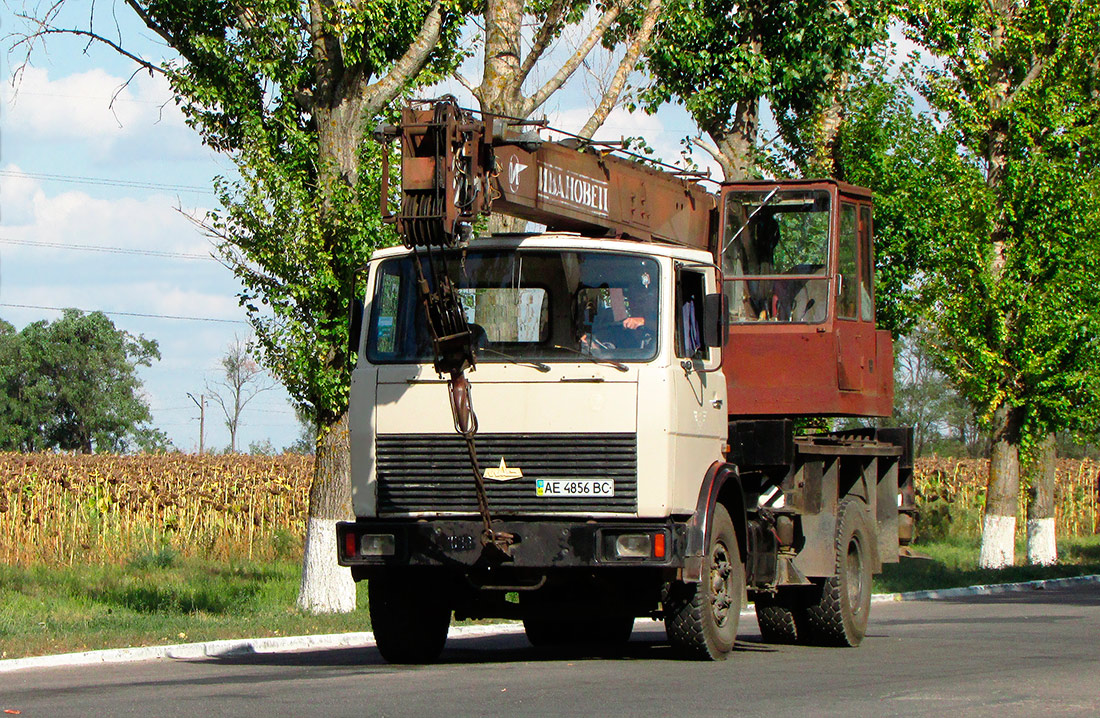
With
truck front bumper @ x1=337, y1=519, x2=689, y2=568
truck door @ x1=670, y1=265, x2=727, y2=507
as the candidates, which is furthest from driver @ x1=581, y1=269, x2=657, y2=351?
truck front bumper @ x1=337, y1=519, x2=689, y2=568

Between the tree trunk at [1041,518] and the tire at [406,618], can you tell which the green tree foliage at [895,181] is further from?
the tire at [406,618]

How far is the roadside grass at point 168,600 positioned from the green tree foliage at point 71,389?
52.1m

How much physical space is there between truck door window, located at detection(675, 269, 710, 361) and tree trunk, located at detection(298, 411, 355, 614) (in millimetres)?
7000

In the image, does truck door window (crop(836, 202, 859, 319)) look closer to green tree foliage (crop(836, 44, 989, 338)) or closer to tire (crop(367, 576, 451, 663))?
tire (crop(367, 576, 451, 663))

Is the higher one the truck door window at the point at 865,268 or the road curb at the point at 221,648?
the truck door window at the point at 865,268

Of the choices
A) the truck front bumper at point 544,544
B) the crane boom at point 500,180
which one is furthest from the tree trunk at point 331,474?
the truck front bumper at point 544,544

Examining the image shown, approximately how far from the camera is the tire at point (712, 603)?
36.6ft

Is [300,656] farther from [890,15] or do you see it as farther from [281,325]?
[890,15]

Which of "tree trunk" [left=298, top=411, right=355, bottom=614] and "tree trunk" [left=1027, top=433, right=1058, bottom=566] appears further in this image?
"tree trunk" [left=1027, top=433, right=1058, bottom=566]

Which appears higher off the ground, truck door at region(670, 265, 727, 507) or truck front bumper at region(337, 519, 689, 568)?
truck door at region(670, 265, 727, 507)

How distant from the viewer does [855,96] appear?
2575 centimetres

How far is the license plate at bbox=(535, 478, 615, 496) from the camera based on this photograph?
10680 millimetres

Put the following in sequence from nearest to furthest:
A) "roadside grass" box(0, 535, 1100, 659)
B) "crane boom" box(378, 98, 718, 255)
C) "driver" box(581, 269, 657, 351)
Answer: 1. "crane boom" box(378, 98, 718, 255)
2. "driver" box(581, 269, 657, 351)
3. "roadside grass" box(0, 535, 1100, 659)

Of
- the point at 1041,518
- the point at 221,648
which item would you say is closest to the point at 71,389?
the point at 1041,518
